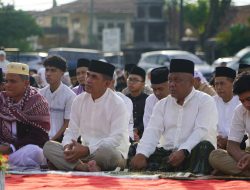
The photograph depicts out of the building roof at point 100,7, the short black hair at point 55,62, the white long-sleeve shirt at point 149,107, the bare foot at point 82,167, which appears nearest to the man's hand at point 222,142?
the white long-sleeve shirt at point 149,107

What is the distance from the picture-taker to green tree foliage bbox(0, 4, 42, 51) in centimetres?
4177

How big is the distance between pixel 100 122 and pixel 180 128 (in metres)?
0.91

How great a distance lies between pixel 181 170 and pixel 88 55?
21141mm

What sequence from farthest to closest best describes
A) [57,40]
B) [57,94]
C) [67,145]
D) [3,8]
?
1. [57,40]
2. [3,8]
3. [57,94]
4. [67,145]

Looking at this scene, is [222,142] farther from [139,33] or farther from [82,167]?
[139,33]

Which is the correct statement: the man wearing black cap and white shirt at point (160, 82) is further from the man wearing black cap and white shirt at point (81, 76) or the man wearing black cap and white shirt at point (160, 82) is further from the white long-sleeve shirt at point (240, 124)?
the white long-sleeve shirt at point (240, 124)

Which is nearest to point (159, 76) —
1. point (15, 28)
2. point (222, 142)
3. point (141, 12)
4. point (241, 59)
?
point (222, 142)

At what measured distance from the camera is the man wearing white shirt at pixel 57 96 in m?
12.5

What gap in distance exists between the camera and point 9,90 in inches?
413

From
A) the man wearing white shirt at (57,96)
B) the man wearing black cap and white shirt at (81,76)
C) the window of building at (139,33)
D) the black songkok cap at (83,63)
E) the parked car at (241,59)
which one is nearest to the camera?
the man wearing white shirt at (57,96)

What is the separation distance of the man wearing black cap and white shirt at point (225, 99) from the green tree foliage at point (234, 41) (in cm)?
2835

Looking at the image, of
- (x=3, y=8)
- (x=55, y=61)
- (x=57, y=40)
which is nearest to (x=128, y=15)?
(x=57, y=40)

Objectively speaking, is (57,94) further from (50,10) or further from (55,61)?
(50,10)

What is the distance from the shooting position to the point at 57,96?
12531mm
